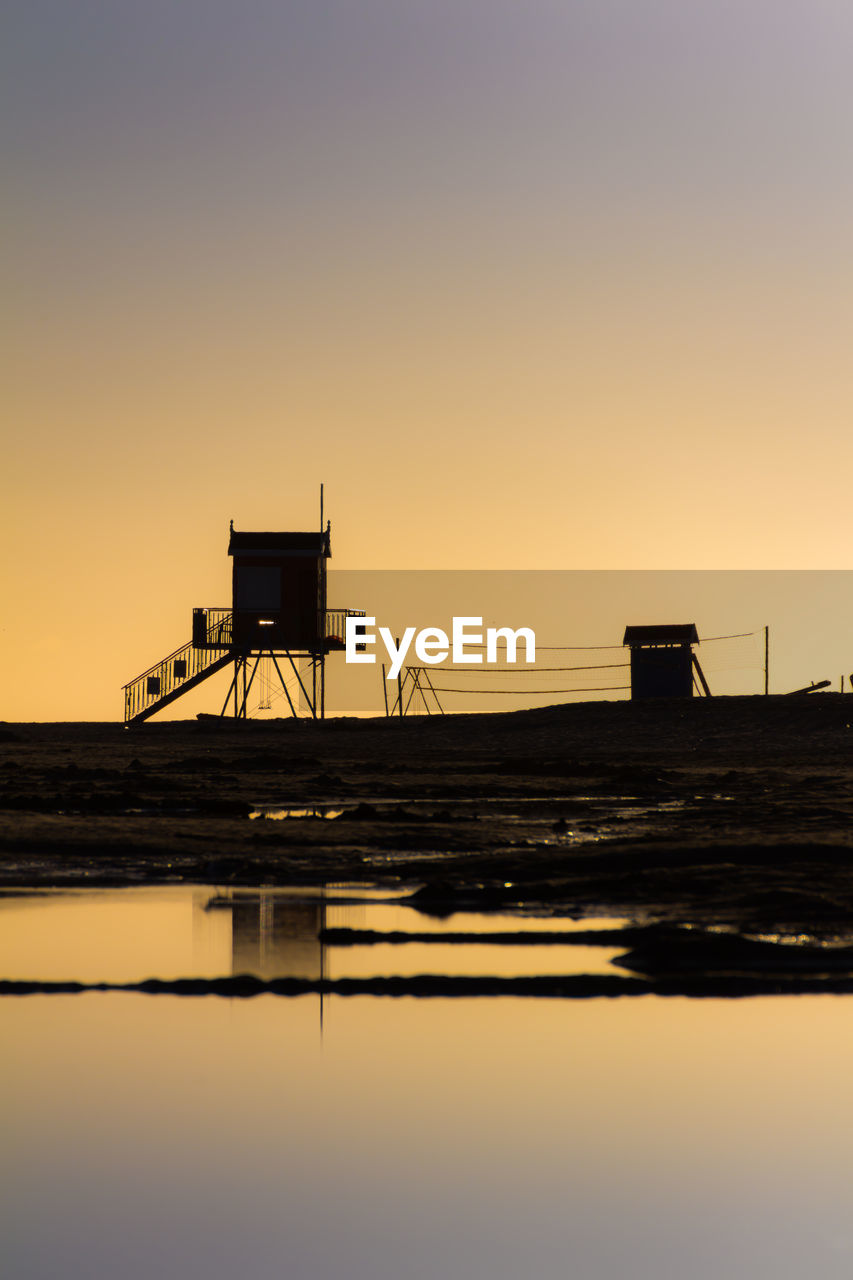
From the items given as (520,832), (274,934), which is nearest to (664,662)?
(520,832)

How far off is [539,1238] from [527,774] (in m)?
29.8

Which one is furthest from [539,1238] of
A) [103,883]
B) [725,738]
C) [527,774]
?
[725,738]

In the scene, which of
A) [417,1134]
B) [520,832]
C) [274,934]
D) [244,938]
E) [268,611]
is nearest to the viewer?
[417,1134]

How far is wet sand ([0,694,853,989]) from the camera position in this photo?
38.2ft

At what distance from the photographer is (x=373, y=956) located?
10.3 metres

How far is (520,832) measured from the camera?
19.4 meters

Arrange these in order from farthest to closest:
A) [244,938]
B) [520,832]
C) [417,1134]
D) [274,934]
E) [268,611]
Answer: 1. [268,611]
2. [520,832]
3. [274,934]
4. [244,938]
5. [417,1134]

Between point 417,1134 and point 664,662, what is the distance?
184 ft

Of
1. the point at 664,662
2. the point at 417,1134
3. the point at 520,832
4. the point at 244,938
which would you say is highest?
the point at 664,662

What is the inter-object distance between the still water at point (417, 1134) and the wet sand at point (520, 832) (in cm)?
158

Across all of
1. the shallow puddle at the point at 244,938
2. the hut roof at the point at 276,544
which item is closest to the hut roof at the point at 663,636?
the hut roof at the point at 276,544

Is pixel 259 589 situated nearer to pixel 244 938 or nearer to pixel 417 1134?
pixel 244 938

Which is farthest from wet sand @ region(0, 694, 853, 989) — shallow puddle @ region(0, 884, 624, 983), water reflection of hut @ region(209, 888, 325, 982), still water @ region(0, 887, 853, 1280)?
still water @ region(0, 887, 853, 1280)

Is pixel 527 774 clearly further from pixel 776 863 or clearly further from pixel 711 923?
pixel 711 923
